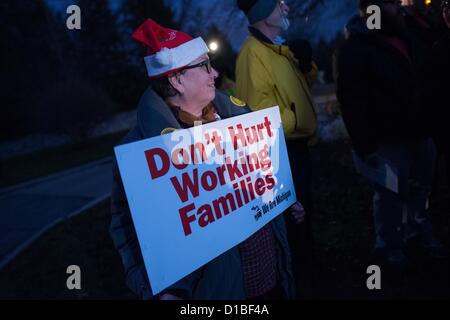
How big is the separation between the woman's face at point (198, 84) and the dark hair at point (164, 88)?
0.19 ft

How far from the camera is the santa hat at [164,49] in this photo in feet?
5.71

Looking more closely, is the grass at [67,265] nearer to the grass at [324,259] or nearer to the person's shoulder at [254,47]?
the grass at [324,259]

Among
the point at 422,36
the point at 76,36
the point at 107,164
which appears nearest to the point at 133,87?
the point at 76,36

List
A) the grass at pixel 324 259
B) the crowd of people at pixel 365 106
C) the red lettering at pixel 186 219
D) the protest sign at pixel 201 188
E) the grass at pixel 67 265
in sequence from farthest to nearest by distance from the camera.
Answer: the grass at pixel 67 265
the grass at pixel 324 259
the crowd of people at pixel 365 106
the red lettering at pixel 186 219
the protest sign at pixel 201 188

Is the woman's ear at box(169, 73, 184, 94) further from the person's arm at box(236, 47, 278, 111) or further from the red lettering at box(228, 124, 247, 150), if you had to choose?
the person's arm at box(236, 47, 278, 111)

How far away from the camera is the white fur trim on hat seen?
174cm

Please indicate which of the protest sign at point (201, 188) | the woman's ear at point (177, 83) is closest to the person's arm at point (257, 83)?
the protest sign at point (201, 188)

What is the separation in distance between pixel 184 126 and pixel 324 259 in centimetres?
235

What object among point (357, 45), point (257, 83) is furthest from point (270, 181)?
point (357, 45)

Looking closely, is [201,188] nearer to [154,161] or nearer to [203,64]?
[154,161]

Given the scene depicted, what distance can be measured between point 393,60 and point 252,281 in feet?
6.17

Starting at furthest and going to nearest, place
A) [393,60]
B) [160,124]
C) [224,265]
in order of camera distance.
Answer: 1. [393,60]
2. [224,265]
3. [160,124]
